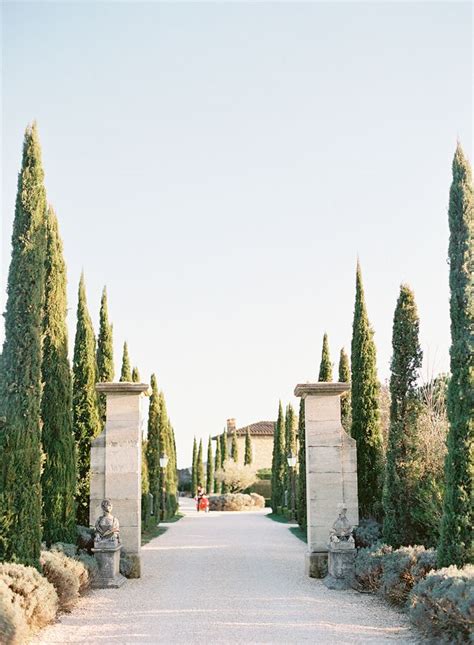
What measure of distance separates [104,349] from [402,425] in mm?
10618

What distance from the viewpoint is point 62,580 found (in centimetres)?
1045

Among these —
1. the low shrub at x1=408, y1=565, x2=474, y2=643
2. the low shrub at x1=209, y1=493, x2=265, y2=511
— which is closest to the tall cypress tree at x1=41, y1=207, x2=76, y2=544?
the low shrub at x1=408, y1=565, x2=474, y2=643

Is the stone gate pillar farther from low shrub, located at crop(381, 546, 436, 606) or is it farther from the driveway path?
low shrub, located at crop(381, 546, 436, 606)

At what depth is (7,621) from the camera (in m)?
7.64

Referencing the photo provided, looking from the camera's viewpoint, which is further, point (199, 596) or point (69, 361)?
point (69, 361)

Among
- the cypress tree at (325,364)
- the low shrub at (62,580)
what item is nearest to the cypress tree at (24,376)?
the low shrub at (62,580)

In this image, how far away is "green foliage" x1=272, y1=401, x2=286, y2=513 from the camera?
3584 centimetres

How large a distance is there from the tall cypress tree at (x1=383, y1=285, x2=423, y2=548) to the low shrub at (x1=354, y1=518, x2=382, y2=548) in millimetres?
1165

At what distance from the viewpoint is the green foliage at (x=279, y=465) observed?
1411 inches

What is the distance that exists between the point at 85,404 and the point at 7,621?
997cm

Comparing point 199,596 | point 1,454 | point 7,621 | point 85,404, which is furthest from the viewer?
point 85,404

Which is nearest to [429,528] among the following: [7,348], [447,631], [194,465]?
[447,631]

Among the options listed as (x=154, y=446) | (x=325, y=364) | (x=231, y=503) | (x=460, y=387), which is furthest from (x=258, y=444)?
(x=460, y=387)

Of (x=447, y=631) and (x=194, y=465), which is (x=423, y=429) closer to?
(x=447, y=631)
